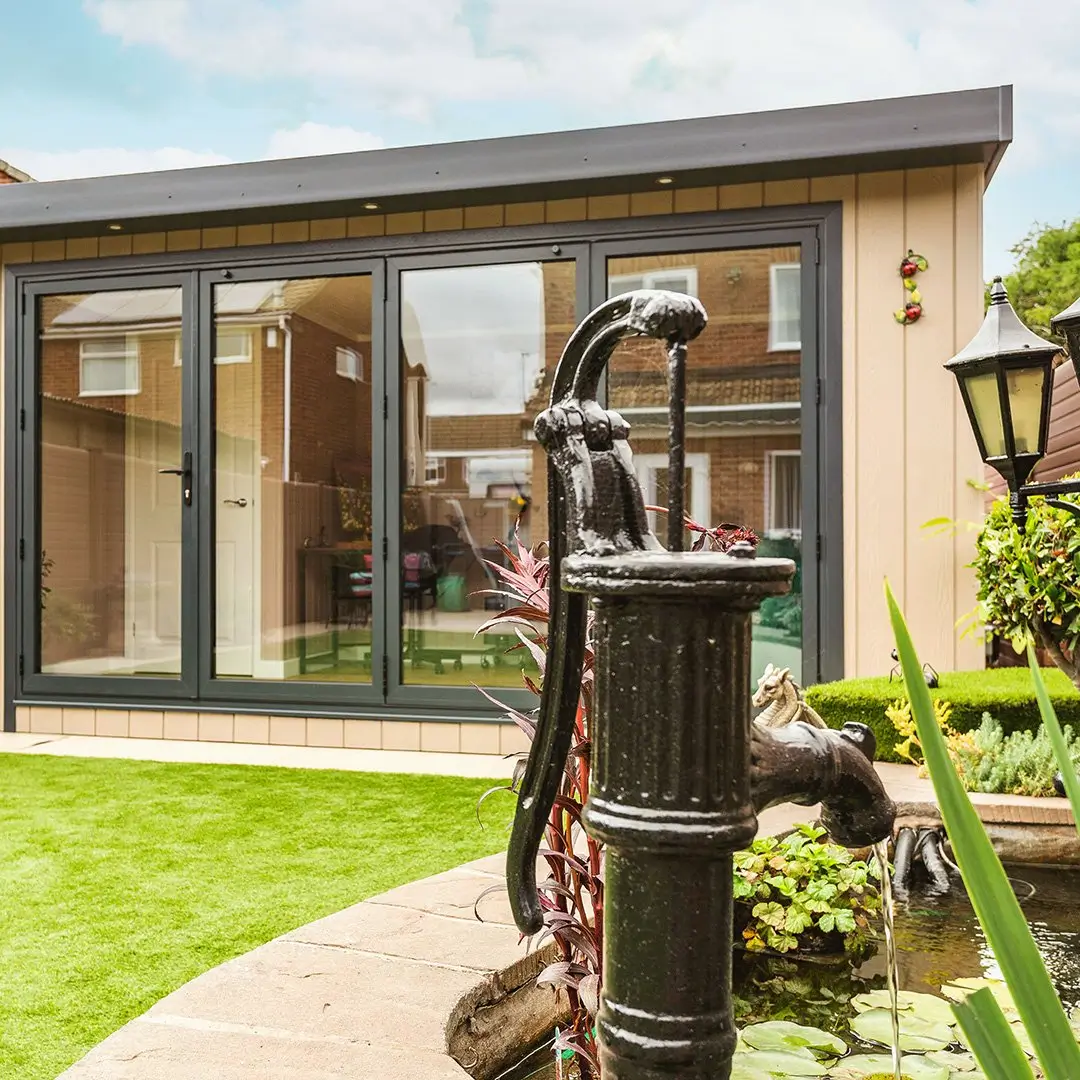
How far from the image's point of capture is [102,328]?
5676 millimetres

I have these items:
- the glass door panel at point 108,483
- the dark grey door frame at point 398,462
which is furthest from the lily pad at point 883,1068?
the glass door panel at point 108,483

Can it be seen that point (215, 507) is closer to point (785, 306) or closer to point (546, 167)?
point (546, 167)

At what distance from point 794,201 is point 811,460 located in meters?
1.22

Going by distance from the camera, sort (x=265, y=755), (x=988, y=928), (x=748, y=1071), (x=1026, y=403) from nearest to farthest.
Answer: (x=988, y=928) → (x=748, y=1071) → (x=1026, y=403) → (x=265, y=755)

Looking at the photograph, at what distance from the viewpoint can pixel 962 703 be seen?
3365mm

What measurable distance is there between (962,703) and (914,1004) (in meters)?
1.88

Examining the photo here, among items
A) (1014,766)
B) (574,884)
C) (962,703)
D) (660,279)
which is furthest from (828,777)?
(660,279)

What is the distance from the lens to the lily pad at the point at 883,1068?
1438mm

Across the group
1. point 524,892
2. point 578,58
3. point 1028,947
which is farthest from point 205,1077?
point 578,58

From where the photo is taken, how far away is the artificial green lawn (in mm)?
1998

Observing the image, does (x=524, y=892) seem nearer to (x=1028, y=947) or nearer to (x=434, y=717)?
(x=1028, y=947)

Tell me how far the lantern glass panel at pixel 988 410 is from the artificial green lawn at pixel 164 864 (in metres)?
1.83

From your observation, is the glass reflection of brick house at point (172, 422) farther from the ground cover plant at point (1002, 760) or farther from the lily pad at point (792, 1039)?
the lily pad at point (792, 1039)

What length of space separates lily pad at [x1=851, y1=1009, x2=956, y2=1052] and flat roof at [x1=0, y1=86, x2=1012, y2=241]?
12.4 ft
